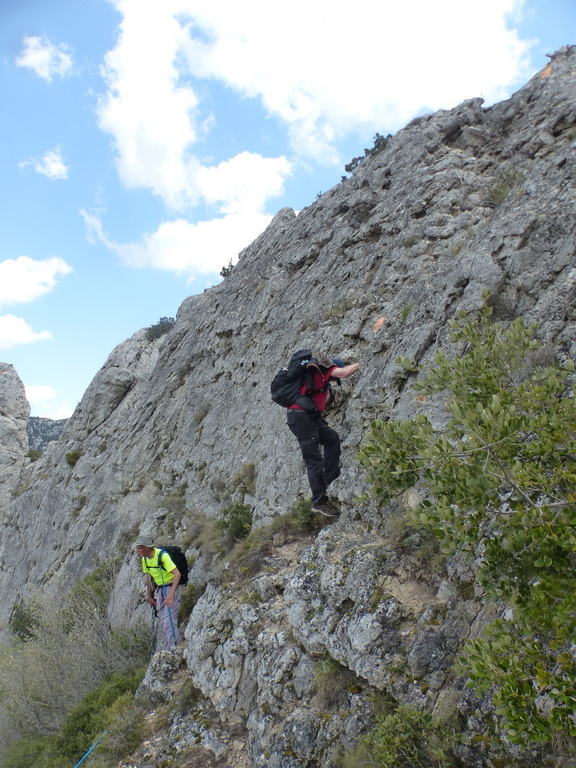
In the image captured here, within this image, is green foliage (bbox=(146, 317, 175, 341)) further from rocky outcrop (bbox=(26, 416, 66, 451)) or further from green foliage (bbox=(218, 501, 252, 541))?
rocky outcrop (bbox=(26, 416, 66, 451))

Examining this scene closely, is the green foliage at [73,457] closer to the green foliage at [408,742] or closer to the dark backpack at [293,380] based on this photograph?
the dark backpack at [293,380]

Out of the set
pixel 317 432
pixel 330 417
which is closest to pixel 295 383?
pixel 317 432

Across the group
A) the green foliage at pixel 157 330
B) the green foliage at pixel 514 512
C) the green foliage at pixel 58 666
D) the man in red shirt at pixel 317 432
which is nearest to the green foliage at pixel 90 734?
the green foliage at pixel 58 666

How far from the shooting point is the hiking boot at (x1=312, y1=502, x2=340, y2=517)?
7.02 metres

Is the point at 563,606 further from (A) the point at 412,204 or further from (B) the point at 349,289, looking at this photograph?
(A) the point at 412,204

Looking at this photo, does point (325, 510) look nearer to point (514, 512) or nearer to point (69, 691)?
point (514, 512)

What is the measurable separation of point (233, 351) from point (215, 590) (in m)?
10.1

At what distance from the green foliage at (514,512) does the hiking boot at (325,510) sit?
3.42 metres

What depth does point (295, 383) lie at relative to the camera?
730cm

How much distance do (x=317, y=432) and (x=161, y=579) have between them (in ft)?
13.6

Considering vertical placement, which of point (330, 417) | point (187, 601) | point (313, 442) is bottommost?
point (187, 601)

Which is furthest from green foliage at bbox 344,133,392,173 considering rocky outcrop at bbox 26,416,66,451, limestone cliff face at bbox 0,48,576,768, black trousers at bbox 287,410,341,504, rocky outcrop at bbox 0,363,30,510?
rocky outcrop at bbox 26,416,66,451

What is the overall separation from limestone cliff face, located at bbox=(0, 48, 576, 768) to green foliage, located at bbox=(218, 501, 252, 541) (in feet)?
0.95

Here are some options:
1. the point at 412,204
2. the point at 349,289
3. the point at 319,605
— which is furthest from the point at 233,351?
the point at 319,605
